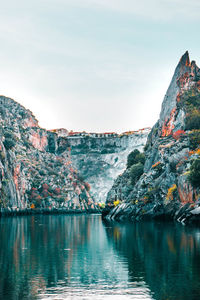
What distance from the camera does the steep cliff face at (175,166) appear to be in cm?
9150

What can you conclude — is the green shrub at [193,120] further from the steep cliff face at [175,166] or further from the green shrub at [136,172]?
the green shrub at [136,172]

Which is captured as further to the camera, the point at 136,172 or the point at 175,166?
the point at 136,172

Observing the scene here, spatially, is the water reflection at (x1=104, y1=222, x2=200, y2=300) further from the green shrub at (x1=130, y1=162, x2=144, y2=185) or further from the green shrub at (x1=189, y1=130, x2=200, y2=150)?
the green shrub at (x1=130, y1=162, x2=144, y2=185)

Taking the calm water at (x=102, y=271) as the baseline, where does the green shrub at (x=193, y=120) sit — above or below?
above

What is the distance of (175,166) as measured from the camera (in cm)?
10756

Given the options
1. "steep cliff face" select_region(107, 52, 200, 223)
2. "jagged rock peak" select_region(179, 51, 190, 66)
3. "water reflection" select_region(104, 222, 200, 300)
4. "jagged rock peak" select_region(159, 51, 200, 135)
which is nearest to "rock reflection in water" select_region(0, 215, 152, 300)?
"water reflection" select_region(104, 222, 200, 300)

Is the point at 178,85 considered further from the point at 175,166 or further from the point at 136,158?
the point at 175,166

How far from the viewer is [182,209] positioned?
9162 cm

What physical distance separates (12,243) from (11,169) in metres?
145

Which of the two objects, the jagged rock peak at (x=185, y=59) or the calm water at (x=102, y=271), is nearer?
the calm water at (x=102, y=271)

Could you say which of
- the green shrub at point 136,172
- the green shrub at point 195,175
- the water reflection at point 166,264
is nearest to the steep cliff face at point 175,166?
the green shrub at point 195,175

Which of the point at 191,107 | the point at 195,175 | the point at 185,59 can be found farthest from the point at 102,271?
the point at 185,59

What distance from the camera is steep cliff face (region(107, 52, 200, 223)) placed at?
91.5 metres

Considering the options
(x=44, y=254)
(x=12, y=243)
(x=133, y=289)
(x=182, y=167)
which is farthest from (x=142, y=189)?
(x=133, y=289)
